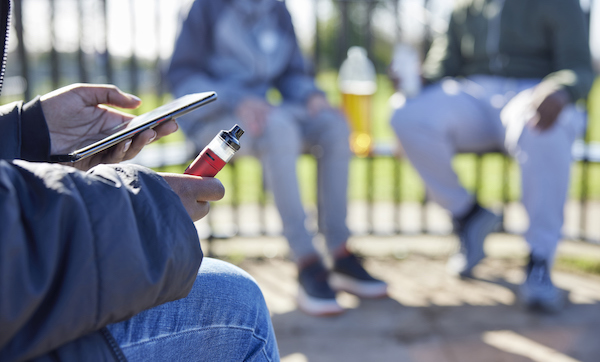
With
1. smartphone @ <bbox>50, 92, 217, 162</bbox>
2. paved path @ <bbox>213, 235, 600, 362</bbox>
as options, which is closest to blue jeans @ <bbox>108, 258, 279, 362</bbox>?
smartphone @ <bbox>50, 92, 217, 162</bbox>

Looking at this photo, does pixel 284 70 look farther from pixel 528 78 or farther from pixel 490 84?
pixel 528 78

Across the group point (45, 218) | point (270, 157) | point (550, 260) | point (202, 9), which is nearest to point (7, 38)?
point (45, 218)

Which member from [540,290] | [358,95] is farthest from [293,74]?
[540,290]

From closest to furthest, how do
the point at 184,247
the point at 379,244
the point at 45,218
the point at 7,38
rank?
the point at 45,218 < the point at 184,247 < the point at 7,38 < the point at 379,244

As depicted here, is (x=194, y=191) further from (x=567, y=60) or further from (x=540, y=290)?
(x=567, y=60)

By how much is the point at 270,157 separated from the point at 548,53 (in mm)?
1721

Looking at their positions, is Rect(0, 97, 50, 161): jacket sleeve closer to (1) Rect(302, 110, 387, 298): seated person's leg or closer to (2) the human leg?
(2) the human leg

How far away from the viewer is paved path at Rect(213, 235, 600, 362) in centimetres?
217

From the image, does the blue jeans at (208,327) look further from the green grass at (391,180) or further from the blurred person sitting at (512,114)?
the green grass at (391,180)

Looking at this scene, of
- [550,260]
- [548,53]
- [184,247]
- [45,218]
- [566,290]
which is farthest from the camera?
[548,53]

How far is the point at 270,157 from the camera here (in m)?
2.59

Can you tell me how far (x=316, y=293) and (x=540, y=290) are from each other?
3.46 feet

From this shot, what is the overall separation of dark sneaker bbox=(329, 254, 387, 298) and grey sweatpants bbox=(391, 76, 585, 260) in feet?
1.94

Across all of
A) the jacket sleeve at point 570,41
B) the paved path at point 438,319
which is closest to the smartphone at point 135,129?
the paved path at point 438,319
